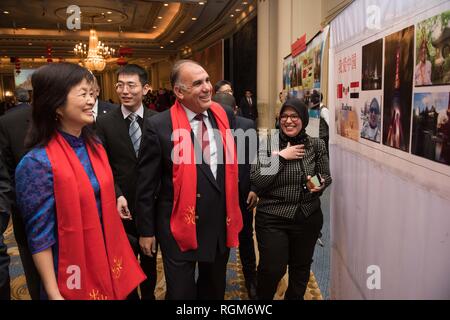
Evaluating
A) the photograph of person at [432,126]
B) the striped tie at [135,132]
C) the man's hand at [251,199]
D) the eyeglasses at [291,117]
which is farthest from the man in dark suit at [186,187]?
the photograph of person at [432,126]

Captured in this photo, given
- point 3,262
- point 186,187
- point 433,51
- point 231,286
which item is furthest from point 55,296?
point 231,286

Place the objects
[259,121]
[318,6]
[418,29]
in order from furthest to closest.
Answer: [259,121]
[318,6]
[418,29]

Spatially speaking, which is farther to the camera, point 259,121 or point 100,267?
point 259,121

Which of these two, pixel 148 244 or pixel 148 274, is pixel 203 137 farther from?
pixel 148 274

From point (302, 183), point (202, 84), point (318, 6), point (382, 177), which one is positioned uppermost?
point (318, 6)

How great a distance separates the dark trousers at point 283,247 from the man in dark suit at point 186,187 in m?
0.29

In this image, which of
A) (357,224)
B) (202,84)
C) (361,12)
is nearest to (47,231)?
(202,84)

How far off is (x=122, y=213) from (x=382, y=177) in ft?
4.17

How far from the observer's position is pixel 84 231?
1.37 metres

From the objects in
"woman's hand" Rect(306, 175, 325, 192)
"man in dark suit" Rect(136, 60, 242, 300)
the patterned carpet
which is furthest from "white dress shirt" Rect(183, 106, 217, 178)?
the patterned carpet

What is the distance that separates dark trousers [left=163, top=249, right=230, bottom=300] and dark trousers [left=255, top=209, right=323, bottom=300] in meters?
0.29

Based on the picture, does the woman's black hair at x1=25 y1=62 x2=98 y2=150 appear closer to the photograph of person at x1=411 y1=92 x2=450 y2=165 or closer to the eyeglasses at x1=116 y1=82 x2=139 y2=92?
the eyeglasses at x1=116 y1=82 x2=139 y2=92
